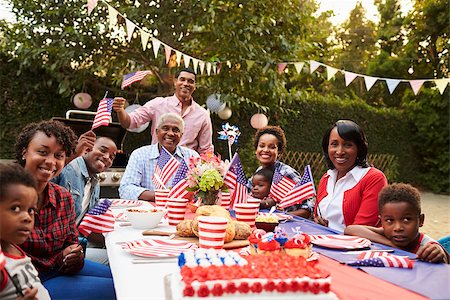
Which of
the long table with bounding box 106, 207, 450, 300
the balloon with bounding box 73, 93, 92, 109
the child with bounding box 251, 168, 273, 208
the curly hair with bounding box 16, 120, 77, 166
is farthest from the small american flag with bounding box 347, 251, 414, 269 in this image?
the balloon with bounding box 73, 93, 92, 109

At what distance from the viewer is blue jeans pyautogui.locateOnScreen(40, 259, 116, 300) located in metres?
1.84

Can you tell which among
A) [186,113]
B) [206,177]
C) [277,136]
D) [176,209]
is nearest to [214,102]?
[186,113]

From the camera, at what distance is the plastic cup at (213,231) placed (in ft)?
5.41

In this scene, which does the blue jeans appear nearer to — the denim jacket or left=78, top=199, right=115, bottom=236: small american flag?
left=78, top=199, right=115, bottom=236: small american flag

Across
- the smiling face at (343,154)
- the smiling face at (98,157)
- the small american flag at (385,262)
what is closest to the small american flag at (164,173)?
the smiling face at (98,157)

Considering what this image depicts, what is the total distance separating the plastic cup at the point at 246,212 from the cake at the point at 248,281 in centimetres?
94

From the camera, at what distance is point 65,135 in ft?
6.66

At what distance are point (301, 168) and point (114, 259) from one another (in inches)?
376

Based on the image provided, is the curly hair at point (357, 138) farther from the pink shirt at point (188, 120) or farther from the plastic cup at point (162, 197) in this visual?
the pink shirt at point (188, 120)

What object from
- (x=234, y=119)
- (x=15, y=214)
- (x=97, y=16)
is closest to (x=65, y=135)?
(x=15, y=214)

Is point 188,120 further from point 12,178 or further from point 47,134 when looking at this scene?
point 12,178

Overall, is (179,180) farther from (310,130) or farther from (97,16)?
(310,130)

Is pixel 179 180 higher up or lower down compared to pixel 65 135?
lower down

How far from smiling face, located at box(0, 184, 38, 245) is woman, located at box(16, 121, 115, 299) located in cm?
44
